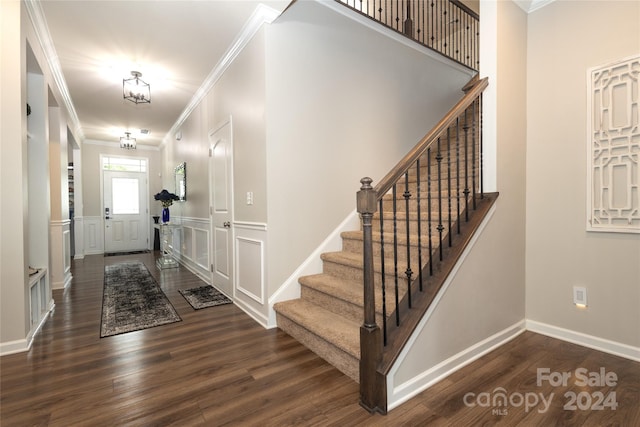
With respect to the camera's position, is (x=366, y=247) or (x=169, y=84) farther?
(x=169, y=84)

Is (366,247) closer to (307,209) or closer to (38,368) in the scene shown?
(307,209)

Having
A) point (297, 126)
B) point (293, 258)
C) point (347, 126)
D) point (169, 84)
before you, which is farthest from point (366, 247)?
point (169, 84)

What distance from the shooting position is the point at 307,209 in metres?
2.78

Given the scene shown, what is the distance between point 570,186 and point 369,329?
2.06m

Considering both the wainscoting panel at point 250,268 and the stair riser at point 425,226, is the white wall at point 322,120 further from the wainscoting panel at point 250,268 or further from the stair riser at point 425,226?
the stair riser at point 425,226

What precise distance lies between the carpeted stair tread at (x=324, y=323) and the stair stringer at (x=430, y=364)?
254 millimetres

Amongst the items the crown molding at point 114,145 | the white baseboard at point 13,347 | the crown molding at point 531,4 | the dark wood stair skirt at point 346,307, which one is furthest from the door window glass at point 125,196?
the crown molding at point 531,4

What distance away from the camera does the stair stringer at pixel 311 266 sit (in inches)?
103

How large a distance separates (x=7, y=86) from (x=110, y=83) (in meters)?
2.10

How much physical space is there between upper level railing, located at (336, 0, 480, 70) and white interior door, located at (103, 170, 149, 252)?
6.98 meters

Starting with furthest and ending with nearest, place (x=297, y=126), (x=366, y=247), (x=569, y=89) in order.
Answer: (x=297, y=126), (x=569, y=89), (x=366, y=247)

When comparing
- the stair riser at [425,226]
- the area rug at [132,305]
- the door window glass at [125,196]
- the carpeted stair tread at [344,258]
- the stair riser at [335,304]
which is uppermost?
the door window glass at [125,196]

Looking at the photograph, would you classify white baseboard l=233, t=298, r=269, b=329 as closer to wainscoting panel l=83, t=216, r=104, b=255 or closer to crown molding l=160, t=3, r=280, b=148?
crown molding l=160, t=3, r=280, b=148

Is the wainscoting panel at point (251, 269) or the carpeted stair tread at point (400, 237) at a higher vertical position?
the carpeted stair tread at point (400, 237)
